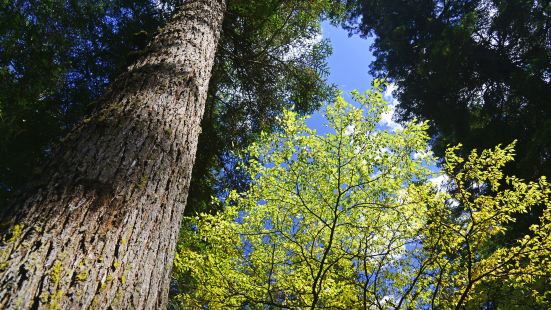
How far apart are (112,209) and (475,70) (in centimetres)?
1242

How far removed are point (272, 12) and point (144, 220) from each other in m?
5.92

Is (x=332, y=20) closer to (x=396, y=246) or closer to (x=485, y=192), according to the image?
(x=485, y=192)

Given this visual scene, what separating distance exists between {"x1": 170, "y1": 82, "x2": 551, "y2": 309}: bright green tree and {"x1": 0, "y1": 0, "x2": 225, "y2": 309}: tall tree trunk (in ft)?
6.48

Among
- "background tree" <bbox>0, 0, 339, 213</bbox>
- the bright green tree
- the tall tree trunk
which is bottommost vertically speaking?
the tall tree trunk

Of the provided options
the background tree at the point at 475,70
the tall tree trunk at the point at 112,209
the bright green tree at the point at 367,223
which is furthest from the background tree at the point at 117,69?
the background tree at the point at 475,70

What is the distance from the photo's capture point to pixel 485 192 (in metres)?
9.29

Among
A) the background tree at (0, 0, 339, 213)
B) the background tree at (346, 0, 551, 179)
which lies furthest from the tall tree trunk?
the background tree at (346, 0, 551, 179)

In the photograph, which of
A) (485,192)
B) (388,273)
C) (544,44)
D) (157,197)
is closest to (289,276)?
(388,273)

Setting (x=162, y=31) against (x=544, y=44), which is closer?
(x=162, y=31)

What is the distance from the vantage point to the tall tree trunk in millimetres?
1031

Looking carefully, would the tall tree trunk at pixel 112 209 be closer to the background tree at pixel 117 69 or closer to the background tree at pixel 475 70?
the background tree at pixel 117 69

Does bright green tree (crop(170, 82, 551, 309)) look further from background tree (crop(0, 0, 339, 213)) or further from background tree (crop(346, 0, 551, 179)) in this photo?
background tree (crop(346, 0, 551, 179))

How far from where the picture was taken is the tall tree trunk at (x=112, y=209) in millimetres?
1031

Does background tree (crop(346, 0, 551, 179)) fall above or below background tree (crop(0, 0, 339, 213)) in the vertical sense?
above
